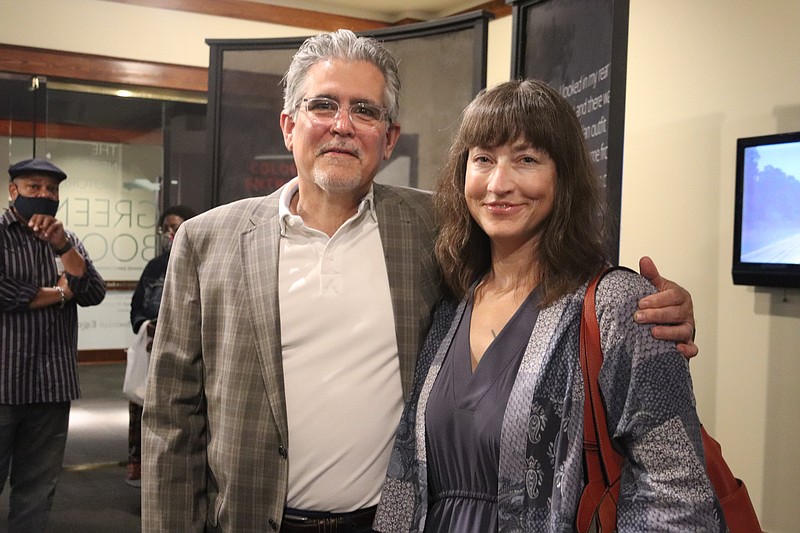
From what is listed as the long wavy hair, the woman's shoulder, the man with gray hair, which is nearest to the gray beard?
the man with gray hair

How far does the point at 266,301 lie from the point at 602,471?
830 mm

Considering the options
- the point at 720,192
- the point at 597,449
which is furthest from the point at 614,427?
the point at 720,192

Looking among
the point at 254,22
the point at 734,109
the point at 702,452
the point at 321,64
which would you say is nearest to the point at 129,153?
the point at 254,22

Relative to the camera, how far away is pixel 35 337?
12.8 feet

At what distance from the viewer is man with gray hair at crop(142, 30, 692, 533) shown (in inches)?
72.4

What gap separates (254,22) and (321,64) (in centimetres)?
462

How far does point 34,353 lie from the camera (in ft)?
12.6

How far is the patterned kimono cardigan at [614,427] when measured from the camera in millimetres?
1360

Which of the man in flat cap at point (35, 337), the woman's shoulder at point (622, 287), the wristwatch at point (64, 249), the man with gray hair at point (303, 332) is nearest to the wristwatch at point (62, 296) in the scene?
the man in flat cap at point (35, 337)

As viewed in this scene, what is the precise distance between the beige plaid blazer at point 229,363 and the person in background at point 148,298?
9.60ft

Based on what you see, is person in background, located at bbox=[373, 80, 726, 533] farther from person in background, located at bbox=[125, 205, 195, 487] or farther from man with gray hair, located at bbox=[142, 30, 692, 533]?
person in background, located at bbox=[125, 205, 195, 487]

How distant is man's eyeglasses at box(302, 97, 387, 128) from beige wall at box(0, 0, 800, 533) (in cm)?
292

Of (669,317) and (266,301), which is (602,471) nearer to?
(669,317)

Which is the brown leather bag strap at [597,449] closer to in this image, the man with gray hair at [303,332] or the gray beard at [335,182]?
the man with gray hair at [303,332]
